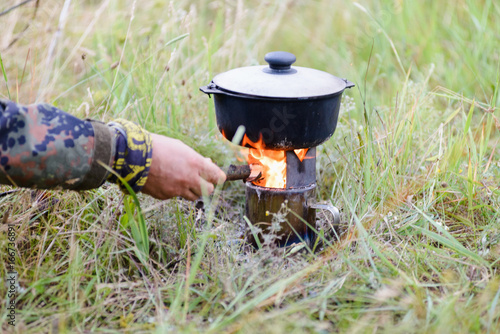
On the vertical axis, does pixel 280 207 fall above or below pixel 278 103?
below

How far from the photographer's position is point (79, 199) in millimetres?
1995

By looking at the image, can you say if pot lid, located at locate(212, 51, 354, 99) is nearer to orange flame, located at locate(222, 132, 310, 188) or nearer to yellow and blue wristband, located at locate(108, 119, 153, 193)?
orange flame, located at locate(222, 132, 310, 188)

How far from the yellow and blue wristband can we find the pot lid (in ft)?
1.32

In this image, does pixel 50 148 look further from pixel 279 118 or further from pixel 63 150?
pixel 279 118

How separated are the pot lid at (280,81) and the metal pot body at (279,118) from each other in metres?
0.02

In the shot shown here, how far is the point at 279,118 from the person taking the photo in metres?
1.72

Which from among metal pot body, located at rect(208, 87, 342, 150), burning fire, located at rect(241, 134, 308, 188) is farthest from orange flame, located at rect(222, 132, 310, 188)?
metal pot body, located at rect(208, 87, 342, 150)

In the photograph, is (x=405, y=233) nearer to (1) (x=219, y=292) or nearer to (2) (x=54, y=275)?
(1) (x=219, y=292)

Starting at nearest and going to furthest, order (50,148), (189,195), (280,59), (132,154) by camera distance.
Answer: (50,148), (132,154), (189,195), (280,59)

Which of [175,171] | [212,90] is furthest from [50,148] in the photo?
[212,90]

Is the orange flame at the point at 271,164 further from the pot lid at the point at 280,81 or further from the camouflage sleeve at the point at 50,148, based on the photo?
the camouflage sleeve at the point at 50,148

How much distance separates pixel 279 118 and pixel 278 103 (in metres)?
0.06

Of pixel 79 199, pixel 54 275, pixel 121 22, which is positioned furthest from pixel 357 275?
pixel 121 22

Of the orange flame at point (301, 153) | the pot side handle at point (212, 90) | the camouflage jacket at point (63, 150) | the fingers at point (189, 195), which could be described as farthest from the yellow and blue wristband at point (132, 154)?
the orange flame at point (301, 153)
